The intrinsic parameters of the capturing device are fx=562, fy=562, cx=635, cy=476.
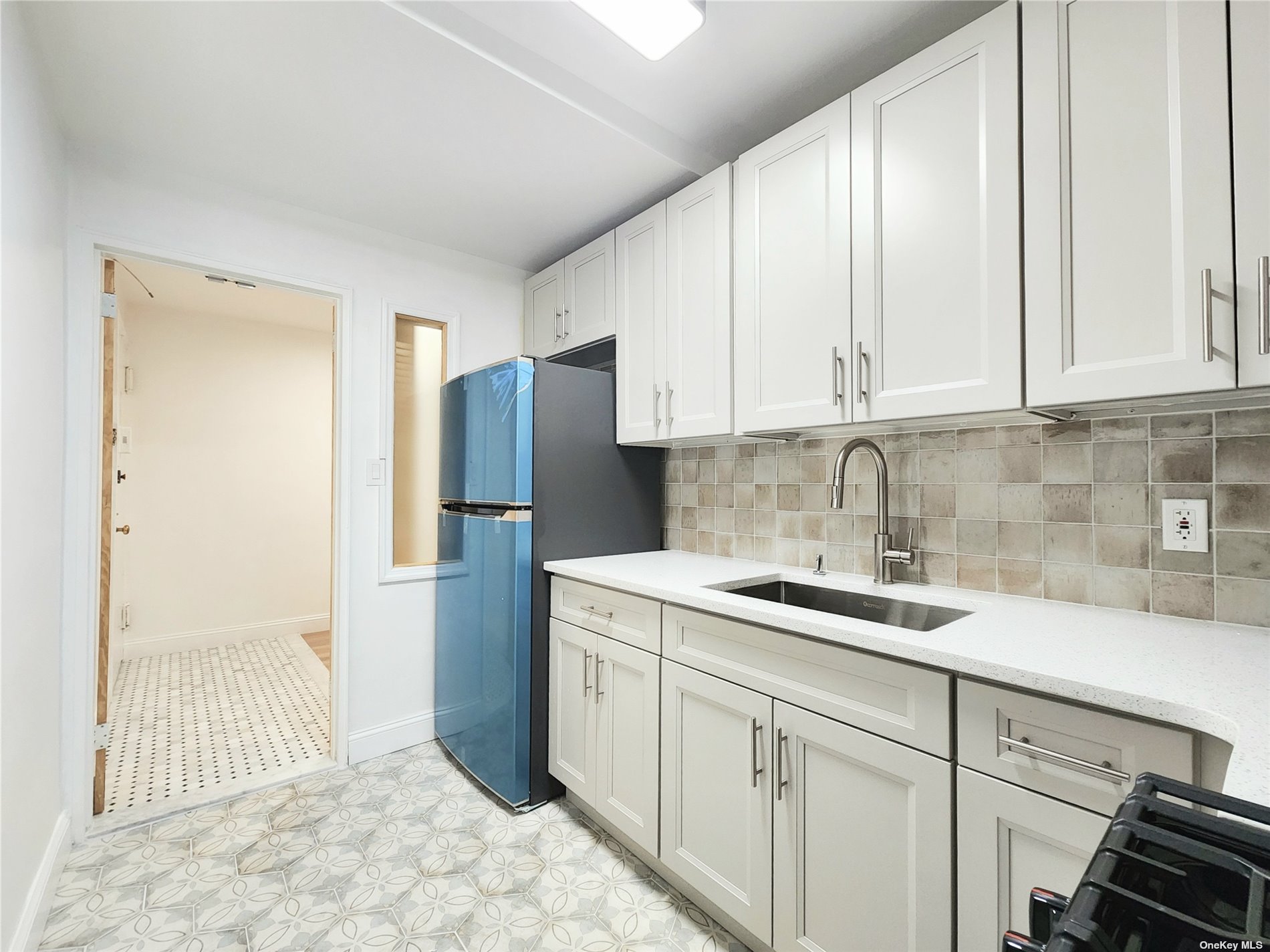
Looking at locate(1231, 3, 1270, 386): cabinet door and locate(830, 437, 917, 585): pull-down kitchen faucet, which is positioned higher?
locate(1231, 3, 1270, 386): cabinet door

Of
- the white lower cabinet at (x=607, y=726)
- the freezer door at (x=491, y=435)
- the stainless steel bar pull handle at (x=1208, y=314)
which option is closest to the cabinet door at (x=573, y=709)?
the white lower cabinet at (x=607, y=726)

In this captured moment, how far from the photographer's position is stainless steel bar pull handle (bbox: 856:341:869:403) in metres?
1.54

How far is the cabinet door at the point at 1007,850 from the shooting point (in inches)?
36.8

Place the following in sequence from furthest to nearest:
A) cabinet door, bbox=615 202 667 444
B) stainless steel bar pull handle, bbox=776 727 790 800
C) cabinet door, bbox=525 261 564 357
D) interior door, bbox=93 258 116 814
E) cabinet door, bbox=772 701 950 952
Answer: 1. cabinet door, bbox=525 261 564 357
2. cabinet door, bbox=615 202 667 444
3. interior door, bbox=93 258 116 814
4. stainless steel bar pull handle, bbox=776 727 790 800
5. cabinet door, bbox=772 701 950 952

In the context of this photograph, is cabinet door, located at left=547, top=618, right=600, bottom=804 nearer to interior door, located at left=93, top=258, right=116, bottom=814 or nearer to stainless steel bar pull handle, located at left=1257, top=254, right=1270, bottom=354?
interior door, located at left=93, top=258, right=116, bottom=814

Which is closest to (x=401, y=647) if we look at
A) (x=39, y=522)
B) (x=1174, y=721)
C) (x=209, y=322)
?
(x=39, y=522)

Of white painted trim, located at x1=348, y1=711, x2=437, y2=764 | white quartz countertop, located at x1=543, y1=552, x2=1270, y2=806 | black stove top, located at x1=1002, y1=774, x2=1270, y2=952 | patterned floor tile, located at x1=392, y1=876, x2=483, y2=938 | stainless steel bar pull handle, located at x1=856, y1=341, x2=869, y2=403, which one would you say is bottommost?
patterned floor tile, located at x1=392, y1=876, x2=483, y2=938

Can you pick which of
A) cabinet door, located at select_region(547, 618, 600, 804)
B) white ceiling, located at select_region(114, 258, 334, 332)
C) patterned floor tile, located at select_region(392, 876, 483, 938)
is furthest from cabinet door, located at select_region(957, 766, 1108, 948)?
white ceiling, located at select_region(114, 258, 334, 332)

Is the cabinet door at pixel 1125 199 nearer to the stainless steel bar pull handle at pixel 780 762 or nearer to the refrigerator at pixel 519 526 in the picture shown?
the stainless steel bar pull handle at pixel 780 762

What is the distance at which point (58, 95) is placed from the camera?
1.73 metres

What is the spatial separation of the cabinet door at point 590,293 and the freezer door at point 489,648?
0.93m

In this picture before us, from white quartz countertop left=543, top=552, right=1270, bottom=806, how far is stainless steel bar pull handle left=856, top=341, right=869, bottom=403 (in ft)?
1.98

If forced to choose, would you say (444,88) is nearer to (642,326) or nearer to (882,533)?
(642,326)

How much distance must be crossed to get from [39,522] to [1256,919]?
2483mm
